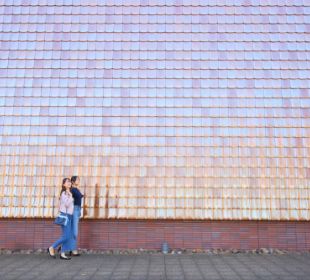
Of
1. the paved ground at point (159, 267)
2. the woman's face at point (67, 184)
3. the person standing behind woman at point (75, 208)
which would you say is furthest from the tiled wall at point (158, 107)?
the paved ground at point (159, 267)

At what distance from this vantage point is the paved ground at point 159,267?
225 inches

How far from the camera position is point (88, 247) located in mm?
8047

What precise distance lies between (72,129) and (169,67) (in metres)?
2.89

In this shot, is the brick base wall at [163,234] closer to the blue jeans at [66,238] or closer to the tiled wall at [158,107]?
the tiled wall at [158,107]

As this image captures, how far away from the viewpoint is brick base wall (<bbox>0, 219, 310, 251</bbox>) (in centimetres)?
806

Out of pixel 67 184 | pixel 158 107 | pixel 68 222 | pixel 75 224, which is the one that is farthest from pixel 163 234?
pixel 158 107

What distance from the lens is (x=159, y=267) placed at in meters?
6.40

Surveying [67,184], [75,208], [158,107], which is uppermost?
[158,107]

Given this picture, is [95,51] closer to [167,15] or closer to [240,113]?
[167,15]

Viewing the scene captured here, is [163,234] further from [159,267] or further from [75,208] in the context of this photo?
[75,208]

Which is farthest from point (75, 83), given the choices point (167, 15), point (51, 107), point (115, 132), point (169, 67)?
point (167, 15)

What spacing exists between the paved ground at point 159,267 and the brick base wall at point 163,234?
41 centimetres

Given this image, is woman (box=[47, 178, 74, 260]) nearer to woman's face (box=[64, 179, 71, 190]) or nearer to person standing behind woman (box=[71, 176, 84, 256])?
woman's face (box=[64, 179, 71, 190])

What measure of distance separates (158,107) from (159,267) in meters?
3.85
